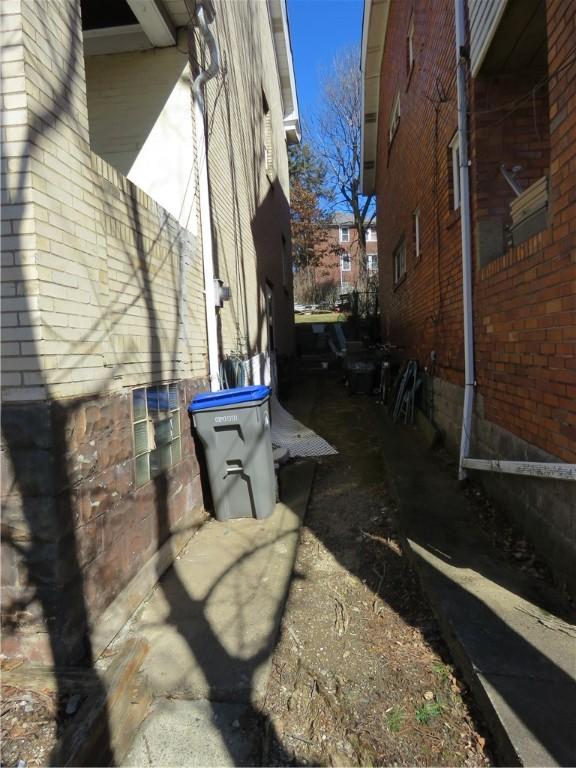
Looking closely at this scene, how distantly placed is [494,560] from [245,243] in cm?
599

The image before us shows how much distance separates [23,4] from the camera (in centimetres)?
213

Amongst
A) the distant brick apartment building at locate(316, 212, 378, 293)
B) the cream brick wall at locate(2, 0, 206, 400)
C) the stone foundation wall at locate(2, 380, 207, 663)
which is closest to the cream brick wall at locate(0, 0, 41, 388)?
the cream brick wall at locate(2, 0, 206, 400)

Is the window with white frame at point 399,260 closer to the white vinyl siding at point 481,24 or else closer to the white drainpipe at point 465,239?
the white drainpipe at point 465,239

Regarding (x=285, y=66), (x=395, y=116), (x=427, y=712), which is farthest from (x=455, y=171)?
(x=285, y=66)

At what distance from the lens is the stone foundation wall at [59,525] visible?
212 centimetres

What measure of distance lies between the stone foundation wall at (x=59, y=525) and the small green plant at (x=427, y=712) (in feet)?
5.41

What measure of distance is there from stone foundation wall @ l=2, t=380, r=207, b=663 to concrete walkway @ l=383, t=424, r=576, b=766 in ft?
6.28

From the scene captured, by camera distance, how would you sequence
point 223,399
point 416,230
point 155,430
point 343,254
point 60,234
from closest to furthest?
point 60,234, point 155,430, point 223,399, point 416,230, point 343,254

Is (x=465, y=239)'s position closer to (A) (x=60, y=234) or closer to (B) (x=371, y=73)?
(A) (x=60, y=234)

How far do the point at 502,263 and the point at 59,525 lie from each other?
3.60 m

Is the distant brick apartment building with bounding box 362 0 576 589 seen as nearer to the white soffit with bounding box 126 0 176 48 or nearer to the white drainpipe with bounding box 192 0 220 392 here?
the white drainpipe with bounding box 192 0 220 392

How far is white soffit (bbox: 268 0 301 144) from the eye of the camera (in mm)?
11984

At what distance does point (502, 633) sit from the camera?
2.37 m

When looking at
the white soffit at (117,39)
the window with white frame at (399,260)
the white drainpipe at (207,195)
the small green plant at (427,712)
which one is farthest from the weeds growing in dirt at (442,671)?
the window with white frame at (399,260)
